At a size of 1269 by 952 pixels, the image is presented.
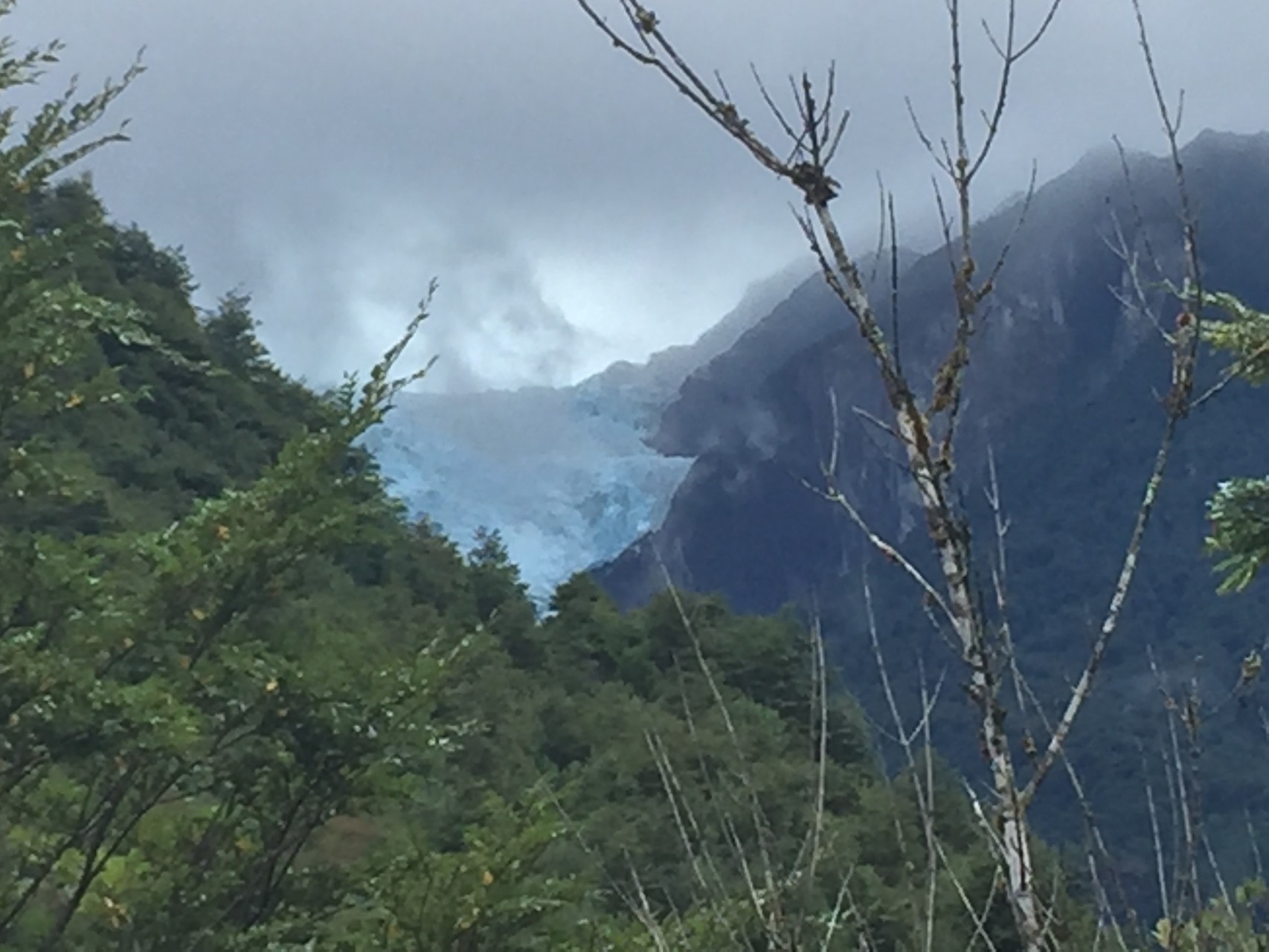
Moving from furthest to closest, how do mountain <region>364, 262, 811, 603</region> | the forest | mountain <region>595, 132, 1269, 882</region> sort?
mountain <region>364, 262, 811, 603</region> → the forest → mountain <region>595, 132, 1269, 882</region>

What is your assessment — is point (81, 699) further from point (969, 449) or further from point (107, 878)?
point (969, 449)

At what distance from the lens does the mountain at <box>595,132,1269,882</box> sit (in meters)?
4.25

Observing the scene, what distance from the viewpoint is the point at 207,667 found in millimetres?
6098

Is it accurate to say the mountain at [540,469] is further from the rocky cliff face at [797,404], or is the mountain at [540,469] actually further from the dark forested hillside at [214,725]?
the dark forested hillside at [214,725]

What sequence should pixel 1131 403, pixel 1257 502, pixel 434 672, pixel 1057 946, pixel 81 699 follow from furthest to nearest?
pixel 1131 403 → pixel 434 672 → pixel 81 699 → pixel 1257 502 → pixel 1057 946

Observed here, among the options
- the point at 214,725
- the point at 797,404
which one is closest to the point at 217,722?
the point at 214,725

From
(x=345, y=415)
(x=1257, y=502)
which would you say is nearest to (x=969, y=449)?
(x=1257, y=502)

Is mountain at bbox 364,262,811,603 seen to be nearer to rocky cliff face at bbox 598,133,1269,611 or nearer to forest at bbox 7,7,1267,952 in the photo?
rocky cliff face at bbox 598,133,1269,611

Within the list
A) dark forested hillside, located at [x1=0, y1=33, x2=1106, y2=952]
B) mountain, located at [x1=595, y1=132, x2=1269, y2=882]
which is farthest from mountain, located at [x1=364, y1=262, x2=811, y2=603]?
dark forested hillside, located at [x1=0, y1=33, x2=1106, y2=952]

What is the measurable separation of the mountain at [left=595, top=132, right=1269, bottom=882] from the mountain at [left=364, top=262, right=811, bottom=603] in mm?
1462

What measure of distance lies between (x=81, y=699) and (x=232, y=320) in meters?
28.1

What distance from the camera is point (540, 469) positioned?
4953 centimetres

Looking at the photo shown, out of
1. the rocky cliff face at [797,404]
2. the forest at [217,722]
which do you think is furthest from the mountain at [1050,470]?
the forest at [217,722]

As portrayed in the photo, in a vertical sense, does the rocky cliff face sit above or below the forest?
above
